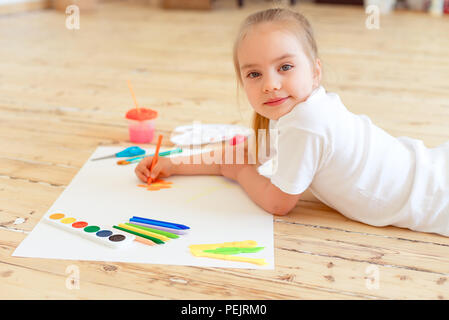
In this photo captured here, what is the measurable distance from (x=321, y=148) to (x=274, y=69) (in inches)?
6.5

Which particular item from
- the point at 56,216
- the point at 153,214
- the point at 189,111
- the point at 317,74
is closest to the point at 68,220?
the point at 56,216

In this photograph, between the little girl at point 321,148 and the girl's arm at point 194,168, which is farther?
the girl's arm at point 194,168

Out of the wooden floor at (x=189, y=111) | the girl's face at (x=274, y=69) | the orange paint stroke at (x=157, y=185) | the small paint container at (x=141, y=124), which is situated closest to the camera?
the wooden floor at (x=189, y=111)

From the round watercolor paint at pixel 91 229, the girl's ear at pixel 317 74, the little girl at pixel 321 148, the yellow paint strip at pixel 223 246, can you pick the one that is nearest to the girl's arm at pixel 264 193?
the little girl at pixel 321 148

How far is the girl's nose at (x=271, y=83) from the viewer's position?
3.15 feet

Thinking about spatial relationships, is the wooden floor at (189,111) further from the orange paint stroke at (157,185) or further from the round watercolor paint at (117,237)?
the orange paint stroke at (157,185)

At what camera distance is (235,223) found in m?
1.02

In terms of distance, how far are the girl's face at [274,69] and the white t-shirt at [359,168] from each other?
0.02m

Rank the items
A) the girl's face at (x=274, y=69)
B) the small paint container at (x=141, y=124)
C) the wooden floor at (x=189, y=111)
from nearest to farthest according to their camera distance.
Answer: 1. the wooden floor at (x=189, y=111)
2. the girl's face at (x=274, y=69)
3. the small paint container at (x=141, y=124)

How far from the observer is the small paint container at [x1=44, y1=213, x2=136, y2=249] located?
94cm

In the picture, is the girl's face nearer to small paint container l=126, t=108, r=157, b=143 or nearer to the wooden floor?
the wooden floor

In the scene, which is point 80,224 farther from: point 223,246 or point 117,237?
point 223,246

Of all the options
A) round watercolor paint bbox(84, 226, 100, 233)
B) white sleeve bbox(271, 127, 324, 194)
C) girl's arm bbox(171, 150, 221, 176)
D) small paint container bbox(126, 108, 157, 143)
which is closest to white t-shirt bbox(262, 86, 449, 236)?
white sleeve bbox(271, 127, 324, 194)
